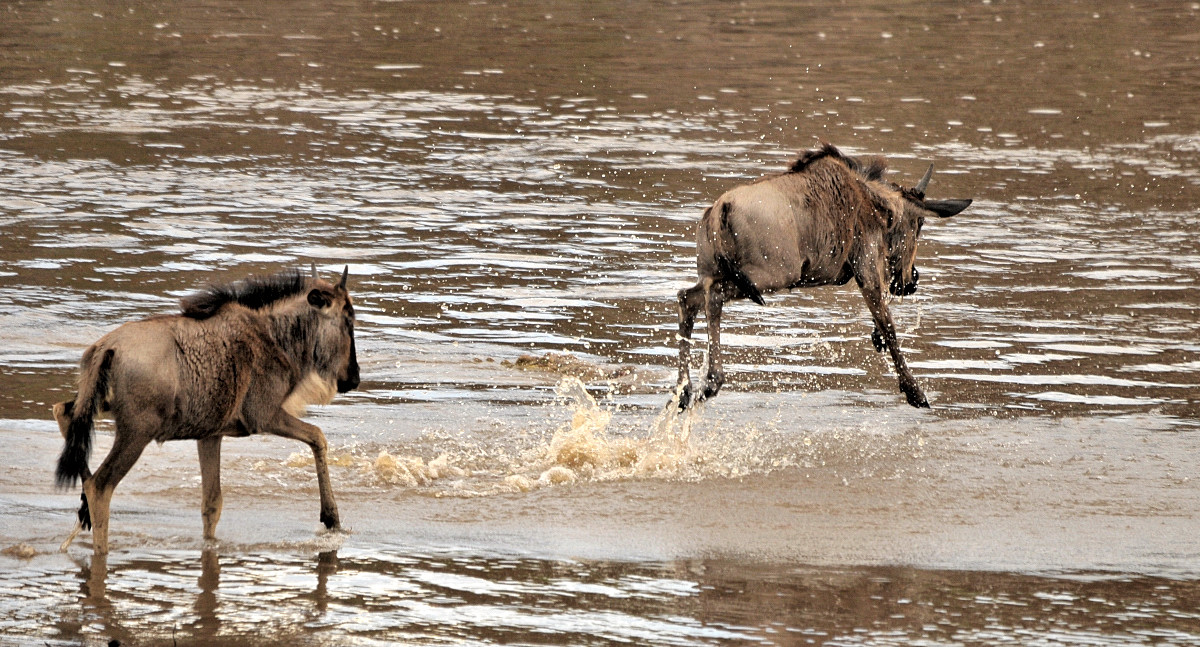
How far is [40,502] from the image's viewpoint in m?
8.46

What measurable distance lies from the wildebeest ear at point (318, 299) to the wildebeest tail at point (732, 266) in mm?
3130

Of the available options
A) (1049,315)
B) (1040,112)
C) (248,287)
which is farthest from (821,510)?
(1040,112)

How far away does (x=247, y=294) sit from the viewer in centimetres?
812

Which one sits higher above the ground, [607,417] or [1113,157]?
[1113,157]

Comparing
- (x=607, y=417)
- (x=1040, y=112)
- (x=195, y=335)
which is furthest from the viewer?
(x=1040, y=112)

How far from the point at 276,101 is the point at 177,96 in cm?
149

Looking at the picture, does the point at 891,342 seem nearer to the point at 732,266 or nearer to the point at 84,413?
the point at 732,266

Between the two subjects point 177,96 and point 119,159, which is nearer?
point 119,159

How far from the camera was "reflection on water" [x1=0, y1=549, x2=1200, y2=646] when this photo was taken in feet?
21.8

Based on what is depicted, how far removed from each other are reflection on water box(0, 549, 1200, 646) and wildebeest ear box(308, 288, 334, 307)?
48.4 inches

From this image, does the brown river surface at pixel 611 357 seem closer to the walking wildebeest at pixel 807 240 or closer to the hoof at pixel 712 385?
the hoof at pixel 712 385

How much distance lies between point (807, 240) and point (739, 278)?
579 mm

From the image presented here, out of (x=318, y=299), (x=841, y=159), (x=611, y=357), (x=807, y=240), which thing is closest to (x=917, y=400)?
(x=807, y=240)

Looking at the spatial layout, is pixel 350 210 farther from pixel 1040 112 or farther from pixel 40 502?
pixel 1040 112
